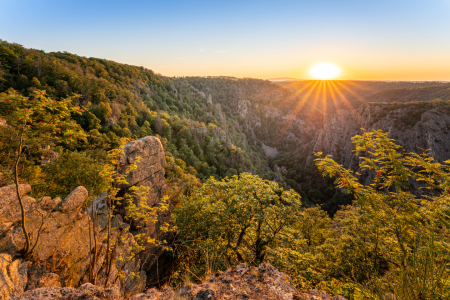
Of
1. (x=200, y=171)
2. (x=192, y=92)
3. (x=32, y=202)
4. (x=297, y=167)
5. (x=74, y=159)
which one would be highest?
(x=192, y=92)

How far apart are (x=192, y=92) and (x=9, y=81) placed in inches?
3586

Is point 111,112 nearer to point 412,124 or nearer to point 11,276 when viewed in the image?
point 11,276

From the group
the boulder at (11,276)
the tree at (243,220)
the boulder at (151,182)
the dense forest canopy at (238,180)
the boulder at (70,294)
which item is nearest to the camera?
the boulder at (70,294)

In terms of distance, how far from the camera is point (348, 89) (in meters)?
154

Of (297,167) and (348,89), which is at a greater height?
(348,89)

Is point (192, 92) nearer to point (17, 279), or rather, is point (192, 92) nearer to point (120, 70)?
point (120, 70)

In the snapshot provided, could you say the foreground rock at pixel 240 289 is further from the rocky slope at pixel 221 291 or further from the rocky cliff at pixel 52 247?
the rocky cliff at pixel 52 247

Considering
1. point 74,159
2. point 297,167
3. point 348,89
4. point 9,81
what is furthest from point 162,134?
point 348,89

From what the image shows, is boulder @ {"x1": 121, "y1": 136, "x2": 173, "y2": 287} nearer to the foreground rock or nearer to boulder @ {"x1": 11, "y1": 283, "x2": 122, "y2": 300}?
boulder @ {"x1": 11, "y1": 283, "x2": 122, "y2": 300}

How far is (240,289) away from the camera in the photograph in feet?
12.8

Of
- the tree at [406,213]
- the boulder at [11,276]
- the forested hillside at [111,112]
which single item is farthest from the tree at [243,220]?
the forested hillside at [111,112]

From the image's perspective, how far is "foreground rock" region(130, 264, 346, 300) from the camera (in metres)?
3.61

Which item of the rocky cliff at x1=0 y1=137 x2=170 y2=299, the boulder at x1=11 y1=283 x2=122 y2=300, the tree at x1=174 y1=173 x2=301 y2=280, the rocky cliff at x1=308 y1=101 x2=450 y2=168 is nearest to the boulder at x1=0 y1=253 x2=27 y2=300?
the rocky cliff at x1=0 y1=137 x2=170 y2=299

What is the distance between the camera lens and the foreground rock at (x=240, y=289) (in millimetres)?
3605
